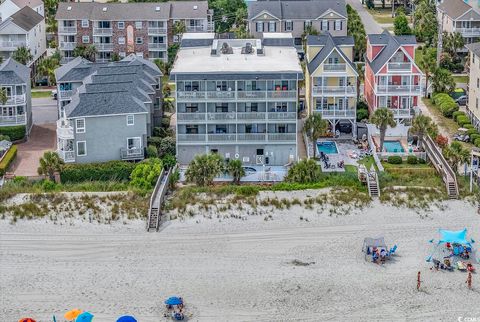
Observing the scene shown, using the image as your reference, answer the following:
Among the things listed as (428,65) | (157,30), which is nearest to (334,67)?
(428,65)

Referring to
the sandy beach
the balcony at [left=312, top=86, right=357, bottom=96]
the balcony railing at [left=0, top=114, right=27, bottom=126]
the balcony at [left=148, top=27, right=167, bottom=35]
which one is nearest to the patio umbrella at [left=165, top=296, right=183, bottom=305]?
the sandy beach

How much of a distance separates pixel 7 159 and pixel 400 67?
33.8 m

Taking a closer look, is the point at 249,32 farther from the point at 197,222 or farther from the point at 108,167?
the point at 197,222

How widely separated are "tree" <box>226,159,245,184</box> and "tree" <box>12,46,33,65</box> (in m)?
39.9

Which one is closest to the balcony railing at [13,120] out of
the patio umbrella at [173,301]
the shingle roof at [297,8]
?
the patio umbrella at [173,301]

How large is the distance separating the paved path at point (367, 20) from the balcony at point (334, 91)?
4644cm

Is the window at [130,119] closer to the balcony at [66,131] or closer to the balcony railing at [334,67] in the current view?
the balcony at [66,131]

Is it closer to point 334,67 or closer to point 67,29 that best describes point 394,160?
point 334,67

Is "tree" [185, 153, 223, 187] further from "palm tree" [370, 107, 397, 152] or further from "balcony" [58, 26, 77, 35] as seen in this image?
"balcony" [58, 26, 77, 35]

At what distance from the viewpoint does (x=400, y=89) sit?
252ft

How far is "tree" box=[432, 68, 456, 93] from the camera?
88750 millimetres

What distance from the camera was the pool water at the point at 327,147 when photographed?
241 ft

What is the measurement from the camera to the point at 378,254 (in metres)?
53.2

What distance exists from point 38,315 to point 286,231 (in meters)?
17.8
